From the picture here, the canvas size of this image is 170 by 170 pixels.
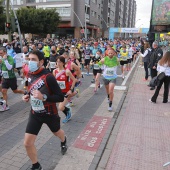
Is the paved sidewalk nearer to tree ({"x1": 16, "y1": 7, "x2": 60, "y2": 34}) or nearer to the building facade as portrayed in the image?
tree ({"x1": 16, "y1": 7, "x2": 60, "y2": 34})

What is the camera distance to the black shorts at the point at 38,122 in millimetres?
3303

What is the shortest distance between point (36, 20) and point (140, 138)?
134ft

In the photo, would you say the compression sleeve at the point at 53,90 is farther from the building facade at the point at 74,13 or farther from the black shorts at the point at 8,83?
the building facade at the point at 74,13

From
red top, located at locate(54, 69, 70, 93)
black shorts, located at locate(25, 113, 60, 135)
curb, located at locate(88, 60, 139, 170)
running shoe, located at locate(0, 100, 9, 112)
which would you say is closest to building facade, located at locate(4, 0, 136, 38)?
running shoe, located at locate(0, 100, 9, 112)

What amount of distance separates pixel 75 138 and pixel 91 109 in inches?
81.8

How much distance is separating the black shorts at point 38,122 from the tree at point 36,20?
4098 cm

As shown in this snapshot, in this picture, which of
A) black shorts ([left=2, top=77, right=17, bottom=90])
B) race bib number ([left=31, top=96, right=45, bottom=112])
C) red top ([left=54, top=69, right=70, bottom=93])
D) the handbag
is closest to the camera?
race bib number ([left=31, top=96, right=45, bottom=112])

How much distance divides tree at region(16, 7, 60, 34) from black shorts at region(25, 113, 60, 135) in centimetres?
4098

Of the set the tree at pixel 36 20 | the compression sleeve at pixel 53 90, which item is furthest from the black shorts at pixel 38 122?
the tree at pixel 36 20

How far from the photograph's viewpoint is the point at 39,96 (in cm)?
299

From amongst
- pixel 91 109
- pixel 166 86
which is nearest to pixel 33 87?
pixel 91 109

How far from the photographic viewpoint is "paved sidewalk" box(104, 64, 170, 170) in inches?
155

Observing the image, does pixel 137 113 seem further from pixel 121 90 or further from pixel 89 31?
pixel 89 31

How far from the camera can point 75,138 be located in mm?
4836
